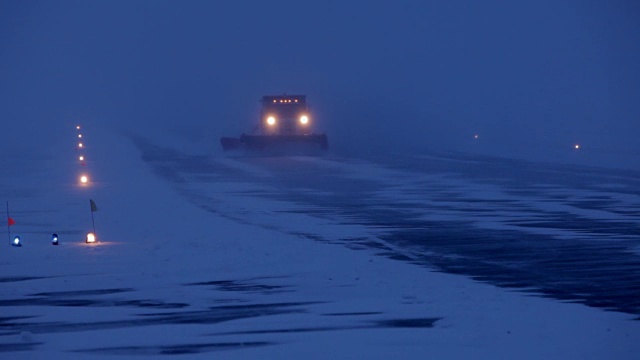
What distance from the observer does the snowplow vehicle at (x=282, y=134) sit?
2000 inches

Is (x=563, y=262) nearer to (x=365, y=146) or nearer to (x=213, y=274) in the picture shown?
(x=213, y=274)

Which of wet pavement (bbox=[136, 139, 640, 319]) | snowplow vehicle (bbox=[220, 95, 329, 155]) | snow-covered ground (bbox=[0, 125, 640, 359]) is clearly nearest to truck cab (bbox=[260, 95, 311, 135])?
snowplow vehicle (bbox=[220, 95, 329, 155])

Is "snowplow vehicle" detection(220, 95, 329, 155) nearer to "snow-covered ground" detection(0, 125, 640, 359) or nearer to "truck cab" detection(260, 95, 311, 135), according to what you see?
"truck cab" detection(260, 95, 311, 135)

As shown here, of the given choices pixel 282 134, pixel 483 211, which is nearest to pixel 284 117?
pixel 282 134

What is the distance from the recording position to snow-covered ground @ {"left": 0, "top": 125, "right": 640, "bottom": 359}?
992cm

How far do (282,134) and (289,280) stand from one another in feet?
129

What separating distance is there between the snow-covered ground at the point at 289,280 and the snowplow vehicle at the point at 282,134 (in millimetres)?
21153

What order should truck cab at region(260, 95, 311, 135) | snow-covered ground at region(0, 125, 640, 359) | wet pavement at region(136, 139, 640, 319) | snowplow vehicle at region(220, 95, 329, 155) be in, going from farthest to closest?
truck cab at region(260, 95, 311, 135) < snowplow vehicle at region(220, 95, 329, 155) < wet pavement at region(136, 139, 640, 319) < snow-covered ground at region(0, 125, 640, 359)

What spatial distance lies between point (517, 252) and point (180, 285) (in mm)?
5500

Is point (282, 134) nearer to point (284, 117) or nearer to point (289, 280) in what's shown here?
point (284, 117)

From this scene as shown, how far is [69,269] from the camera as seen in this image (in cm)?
1471

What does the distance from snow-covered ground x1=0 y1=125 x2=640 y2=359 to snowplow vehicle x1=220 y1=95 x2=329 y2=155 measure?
21153 mm

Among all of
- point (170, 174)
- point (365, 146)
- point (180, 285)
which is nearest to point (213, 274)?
point (180, 285)

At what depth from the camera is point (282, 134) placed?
52.8 metres
